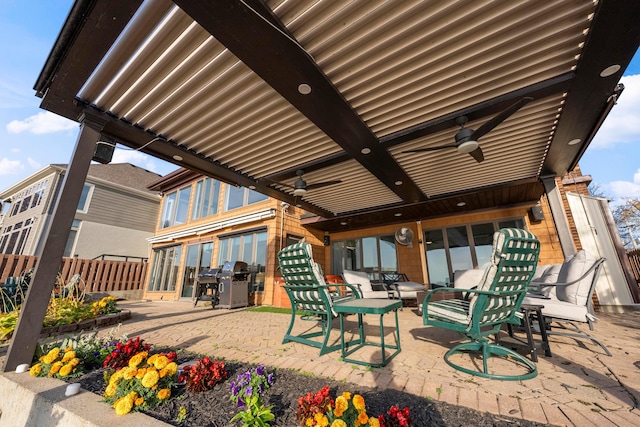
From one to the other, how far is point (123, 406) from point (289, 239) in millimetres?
6619

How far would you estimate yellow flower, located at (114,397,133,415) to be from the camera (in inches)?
51.6

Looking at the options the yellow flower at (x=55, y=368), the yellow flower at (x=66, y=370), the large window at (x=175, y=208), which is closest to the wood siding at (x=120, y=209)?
the large window at (x=175, y=208)

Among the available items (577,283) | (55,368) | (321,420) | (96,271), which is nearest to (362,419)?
(321,420)

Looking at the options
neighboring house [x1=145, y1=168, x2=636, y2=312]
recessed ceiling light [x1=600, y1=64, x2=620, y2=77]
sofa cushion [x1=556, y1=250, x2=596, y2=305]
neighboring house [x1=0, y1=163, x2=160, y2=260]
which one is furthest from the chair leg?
neighboring house [x1=0, y1=163, x2=160, y2=260]

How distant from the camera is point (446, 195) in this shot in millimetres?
5848

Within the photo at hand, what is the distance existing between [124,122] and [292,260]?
2.88 meters

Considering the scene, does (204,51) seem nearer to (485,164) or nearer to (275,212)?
(485,164)

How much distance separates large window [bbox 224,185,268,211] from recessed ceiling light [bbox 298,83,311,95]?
5.96 m

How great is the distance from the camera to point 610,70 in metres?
2.25

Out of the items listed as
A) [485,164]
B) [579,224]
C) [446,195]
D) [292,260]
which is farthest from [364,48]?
[579,224]

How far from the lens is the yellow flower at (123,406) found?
131cm

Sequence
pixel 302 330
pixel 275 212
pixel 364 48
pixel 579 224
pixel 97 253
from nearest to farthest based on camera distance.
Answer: pixel 364 48 → pixel 302 330 → pixel 579 224 → pixel 275 212 → pixel 97 253

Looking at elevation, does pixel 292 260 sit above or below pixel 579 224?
below

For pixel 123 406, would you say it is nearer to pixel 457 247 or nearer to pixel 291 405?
pixel 291 405
